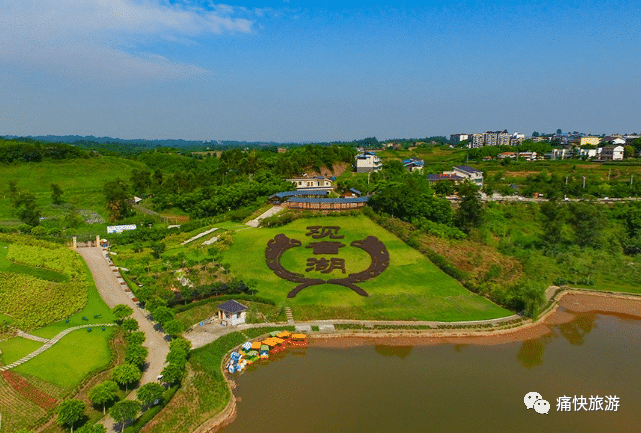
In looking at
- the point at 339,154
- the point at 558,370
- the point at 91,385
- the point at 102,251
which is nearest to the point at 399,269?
the point at 558,370

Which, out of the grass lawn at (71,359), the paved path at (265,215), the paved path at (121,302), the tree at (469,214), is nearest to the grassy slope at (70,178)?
the paved path at (121,302)

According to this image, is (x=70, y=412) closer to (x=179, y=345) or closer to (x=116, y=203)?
(x=179, y=345)

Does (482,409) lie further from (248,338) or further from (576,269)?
(576,269)

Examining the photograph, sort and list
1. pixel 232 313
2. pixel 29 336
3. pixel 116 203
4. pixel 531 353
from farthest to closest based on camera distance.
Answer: pixel 116 203
pixel 232 313
pixel 531 353
pixel 29 336

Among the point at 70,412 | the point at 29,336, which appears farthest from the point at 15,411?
the point at 29,336

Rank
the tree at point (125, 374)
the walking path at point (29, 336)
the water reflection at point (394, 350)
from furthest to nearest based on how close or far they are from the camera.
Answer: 1. the water reflection at point (394, 350)
2. the walking path at point (29, 336)
3. the tree at point (125, 374)

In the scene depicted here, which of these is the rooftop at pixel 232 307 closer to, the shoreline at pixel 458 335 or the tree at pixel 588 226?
the shoreline at pixel 458 335
